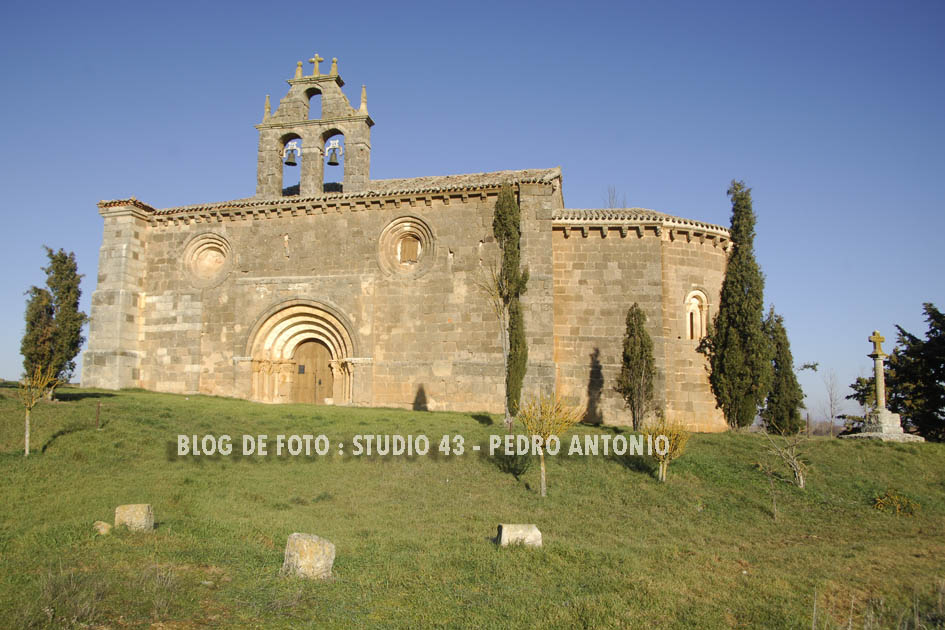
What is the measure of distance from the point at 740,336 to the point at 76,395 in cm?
1767

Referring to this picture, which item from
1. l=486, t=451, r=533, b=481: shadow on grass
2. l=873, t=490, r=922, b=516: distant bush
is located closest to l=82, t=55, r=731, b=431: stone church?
l=486, t=451, r=533, b=481: shadow on grass

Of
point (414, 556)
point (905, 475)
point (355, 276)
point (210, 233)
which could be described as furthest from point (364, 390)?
point (905, 475)

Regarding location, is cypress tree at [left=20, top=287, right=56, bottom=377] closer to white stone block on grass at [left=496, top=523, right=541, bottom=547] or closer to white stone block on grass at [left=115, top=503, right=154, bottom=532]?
white stone block on grass at [left=115, top=503, right=154, bottom=532]

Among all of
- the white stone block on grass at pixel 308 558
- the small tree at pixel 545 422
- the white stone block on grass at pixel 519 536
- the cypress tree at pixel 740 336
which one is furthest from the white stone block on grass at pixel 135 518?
the cypress tree at pixel 740 336

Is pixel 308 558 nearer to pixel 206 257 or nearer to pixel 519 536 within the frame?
pixel 519 536

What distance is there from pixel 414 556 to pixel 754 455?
29.6ft

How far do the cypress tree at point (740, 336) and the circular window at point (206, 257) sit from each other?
48.0 ft

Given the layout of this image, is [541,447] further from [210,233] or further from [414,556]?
[210,233]

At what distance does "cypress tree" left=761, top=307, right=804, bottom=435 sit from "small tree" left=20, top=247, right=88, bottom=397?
60.3 ft

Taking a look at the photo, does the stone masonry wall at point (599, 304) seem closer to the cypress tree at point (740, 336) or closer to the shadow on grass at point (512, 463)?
the cypress tree at point (740, 336)

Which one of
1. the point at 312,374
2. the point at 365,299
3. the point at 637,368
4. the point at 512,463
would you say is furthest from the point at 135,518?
the point at 312,374

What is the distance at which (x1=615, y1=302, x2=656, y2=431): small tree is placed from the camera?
1672cm

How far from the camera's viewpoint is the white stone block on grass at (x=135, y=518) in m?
8.05

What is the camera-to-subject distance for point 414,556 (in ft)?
25.9
